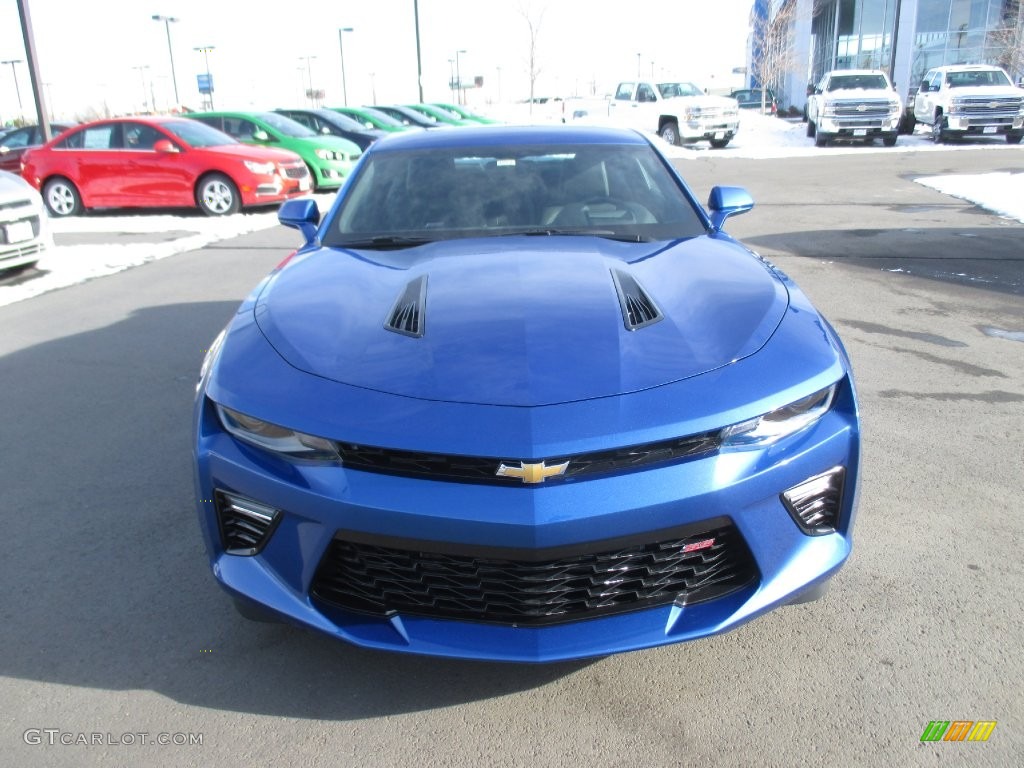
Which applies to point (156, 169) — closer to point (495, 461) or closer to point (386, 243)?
point (386, 243)

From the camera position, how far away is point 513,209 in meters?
3.57

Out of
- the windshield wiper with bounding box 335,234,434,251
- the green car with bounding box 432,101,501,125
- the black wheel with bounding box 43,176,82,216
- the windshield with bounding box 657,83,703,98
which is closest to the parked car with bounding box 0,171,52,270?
the black wheel with bounding box 43,176,82,216

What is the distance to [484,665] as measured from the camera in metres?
2.48

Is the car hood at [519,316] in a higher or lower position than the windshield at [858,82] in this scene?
lower

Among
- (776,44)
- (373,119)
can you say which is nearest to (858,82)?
(373,119)

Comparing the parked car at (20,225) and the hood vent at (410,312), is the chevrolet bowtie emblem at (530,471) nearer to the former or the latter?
the hood vent at (410,312)

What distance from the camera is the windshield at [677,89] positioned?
25438 millimetres

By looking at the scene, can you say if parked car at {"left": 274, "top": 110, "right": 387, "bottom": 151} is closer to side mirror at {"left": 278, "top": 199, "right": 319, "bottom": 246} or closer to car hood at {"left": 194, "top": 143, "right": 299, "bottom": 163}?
car hood at {"left": 194, "top": 143, "right": 299, "bottom": 163}

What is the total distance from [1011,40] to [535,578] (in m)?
41.6

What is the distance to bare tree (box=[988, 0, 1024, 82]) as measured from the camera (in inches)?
1319

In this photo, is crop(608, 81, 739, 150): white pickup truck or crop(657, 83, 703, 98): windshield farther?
crop(657, 83, 703, 98): windshield

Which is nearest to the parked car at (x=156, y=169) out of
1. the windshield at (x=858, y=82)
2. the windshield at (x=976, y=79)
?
the windshield at (x=858, y=82)

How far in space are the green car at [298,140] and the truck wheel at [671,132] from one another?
40.1ft

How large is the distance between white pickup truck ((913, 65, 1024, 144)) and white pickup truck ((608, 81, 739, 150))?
5552mm
